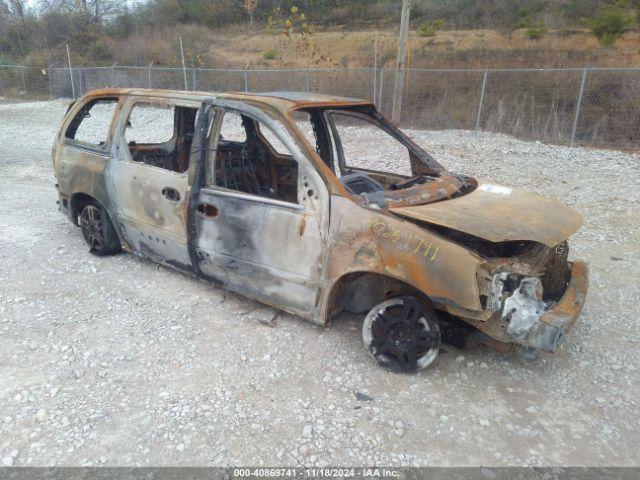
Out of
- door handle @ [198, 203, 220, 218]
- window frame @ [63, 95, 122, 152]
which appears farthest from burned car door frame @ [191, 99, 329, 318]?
window frame @ [63, 95, 122, 152]

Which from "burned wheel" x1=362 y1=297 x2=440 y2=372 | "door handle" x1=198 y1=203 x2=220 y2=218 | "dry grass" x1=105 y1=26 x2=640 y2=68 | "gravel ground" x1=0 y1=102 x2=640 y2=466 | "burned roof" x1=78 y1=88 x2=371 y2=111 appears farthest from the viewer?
"dry grass" x1=105 y1=26 x2=640 y2=68

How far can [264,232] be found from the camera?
3.49 metres

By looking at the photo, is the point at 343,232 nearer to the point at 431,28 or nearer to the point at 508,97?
the point at 508,97

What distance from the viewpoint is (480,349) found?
3.52 metres

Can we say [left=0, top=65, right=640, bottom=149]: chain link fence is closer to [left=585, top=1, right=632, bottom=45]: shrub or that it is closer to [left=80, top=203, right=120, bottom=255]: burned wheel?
[left=585, top=1, right=632, bottom=45]: shrub

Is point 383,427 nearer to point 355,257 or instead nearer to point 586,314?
point 355,257

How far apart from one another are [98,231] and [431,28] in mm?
24397

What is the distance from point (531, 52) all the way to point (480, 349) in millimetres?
19145

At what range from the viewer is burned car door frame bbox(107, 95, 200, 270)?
13.0ft

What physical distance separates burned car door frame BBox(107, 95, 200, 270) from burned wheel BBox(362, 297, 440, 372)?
179 centimetres

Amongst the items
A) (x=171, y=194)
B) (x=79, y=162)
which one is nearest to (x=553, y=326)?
(x=171, y=194)

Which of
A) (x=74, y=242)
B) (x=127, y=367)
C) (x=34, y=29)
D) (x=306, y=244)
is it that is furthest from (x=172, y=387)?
(x=34, y=29)

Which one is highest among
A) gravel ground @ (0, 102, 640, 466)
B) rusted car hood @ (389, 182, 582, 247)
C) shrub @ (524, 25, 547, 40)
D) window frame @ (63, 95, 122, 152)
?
shrub @ (524, 25, 547, 40)

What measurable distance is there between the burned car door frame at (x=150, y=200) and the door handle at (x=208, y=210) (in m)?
0.15
